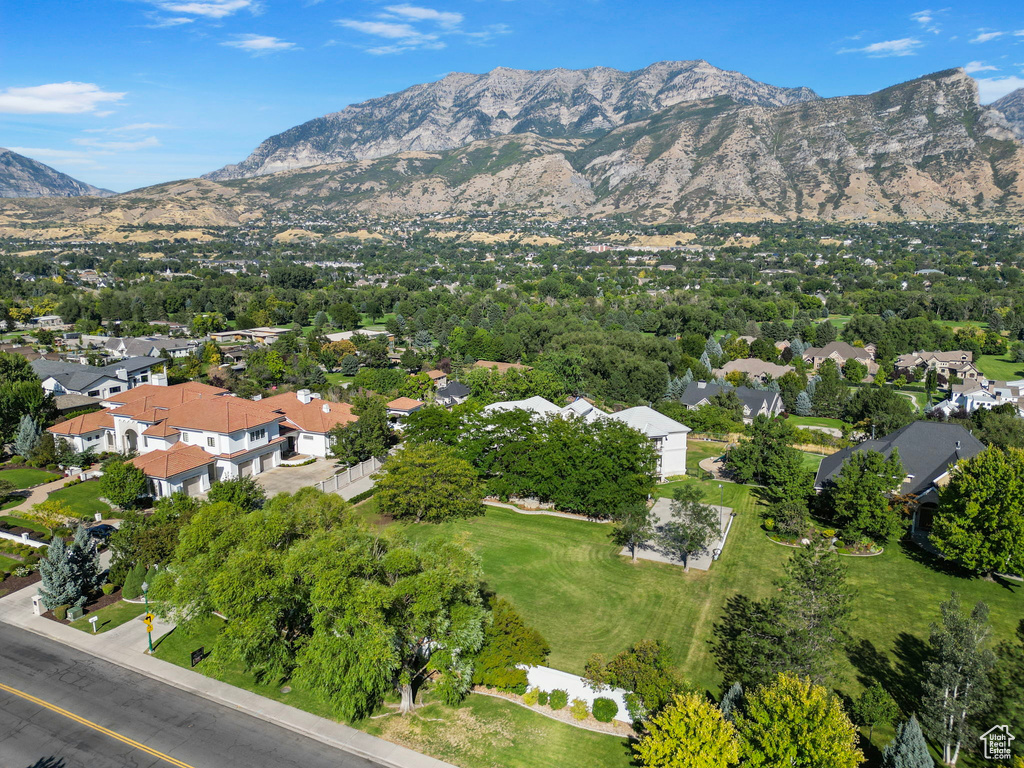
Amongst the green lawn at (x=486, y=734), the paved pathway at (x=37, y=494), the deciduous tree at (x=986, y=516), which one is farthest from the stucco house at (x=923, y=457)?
the paved pathway at (x=37, y=494)

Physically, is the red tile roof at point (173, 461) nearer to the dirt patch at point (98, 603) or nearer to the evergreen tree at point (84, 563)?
the evergreen tree at point (84, 563)

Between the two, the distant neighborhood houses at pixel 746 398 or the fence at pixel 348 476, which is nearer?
the fence at pixel 348 476

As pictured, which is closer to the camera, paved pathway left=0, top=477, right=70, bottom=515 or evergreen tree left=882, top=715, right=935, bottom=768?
evergreen tree left=882, top=715, right=935, bottom=768

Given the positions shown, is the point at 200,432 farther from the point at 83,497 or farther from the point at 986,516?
the point at 986,516

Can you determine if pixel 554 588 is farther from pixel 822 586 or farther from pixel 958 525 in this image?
pixel 958 525

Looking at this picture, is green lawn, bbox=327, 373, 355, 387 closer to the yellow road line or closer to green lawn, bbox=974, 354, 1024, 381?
the yellow road line

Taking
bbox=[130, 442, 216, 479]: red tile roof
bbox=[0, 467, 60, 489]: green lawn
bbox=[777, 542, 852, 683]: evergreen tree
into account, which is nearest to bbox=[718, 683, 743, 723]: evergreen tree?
bbox=[777, 542, 852, 683]: evergreen tree
